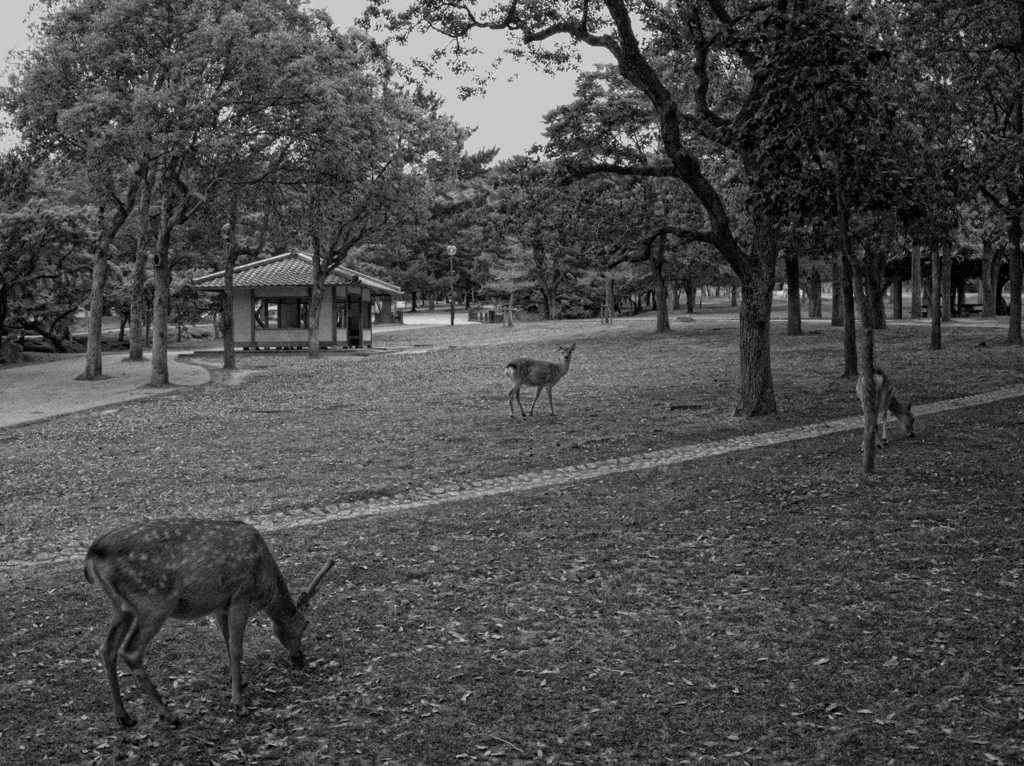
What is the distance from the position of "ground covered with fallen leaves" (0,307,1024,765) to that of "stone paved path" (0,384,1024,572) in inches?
12.3

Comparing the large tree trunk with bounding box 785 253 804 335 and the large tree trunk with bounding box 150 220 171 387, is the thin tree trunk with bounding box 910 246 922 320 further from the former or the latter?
the large tree trunk with bounding box 150 220 171 387

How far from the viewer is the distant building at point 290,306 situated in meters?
48.9

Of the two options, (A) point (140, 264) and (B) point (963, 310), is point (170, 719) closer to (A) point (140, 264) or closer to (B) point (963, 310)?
(A) point (140, 264)

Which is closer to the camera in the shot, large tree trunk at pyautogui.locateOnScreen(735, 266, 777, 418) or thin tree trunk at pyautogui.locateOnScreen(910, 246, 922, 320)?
large tree trunk at pyautogui.locateOnScreen(735, 266, 777, 418)

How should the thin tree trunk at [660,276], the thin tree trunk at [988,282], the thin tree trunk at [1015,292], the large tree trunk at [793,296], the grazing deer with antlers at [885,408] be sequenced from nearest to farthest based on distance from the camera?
1. the grazing deer with antlers at [885,408]
2. the thin tree trunk at [1015,292]
3. the large tree trunk at [793,296]
4. the thin tree trunk at [660,276]
5. the thin tree trunk at [988,282]

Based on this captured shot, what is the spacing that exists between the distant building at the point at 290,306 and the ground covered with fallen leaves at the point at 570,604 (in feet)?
100

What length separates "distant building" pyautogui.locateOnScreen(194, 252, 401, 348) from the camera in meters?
48.9

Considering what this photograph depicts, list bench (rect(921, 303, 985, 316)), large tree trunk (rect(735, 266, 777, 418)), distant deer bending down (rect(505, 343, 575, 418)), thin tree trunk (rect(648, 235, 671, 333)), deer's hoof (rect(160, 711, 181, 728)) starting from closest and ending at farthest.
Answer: deer's hoof (rect(160, 711, 181, 728)) → large tree trunk (rect(735, 266, 777, 418)) → distant deer bending down (rect(505, 343, 575, 418)) → thin tree trunk (rect(648, 235, 671, 333)) → bench (rect(921, 303, 985, 316))

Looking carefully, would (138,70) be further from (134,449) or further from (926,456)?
(926,456)

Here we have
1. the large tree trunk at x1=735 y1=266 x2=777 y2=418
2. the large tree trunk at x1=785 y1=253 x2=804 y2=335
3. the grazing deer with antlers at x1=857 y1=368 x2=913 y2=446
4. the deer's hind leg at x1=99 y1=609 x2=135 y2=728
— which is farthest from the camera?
the large tree trunk at x1=785 y1=253 x2=804 y2=335

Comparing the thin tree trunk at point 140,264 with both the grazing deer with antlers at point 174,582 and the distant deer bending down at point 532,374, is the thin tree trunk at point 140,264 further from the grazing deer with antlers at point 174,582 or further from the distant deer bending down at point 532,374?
the grazing deer with antlers at point 174,582

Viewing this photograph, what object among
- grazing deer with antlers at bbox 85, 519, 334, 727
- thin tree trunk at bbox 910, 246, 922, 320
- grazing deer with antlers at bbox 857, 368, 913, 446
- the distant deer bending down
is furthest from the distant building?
grazing deer with antlers at bbox 85, 519, 334, 727

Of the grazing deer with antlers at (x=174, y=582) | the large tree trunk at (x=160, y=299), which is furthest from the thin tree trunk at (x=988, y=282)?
the grazing deer with antlers at (x=174, y=582)

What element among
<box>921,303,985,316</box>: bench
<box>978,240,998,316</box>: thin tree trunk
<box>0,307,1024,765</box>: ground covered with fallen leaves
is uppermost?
<box>978,240,998,316</box>: thin tree trunk
